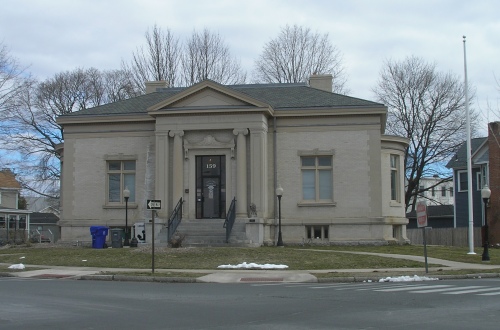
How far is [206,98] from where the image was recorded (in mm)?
35094

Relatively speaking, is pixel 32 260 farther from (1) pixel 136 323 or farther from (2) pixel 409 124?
(2) pixel 409 124

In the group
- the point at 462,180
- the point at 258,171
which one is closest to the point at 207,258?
the point at 258,171

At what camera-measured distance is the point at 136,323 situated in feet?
36.8

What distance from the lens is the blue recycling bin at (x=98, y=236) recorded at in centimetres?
3472

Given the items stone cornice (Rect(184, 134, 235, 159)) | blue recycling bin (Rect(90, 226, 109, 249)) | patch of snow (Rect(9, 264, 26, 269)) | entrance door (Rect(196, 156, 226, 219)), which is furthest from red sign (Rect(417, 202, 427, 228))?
blue recycling bin (Rect(90, 226, 109, 249))

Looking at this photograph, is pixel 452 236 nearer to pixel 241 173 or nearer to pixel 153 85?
pixel 241 173

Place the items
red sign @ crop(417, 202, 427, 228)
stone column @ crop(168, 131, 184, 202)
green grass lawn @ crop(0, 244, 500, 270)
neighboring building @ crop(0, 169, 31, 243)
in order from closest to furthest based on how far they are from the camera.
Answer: red sign @ crop(417, 202, 427, 228), green grass lawn @ crop(0, 244, 500, 270), stone column @ crop(168, 131, 184, 202), neighboring building @ crop(0, 169, 31, 243)

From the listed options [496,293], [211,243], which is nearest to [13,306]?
[496,293]

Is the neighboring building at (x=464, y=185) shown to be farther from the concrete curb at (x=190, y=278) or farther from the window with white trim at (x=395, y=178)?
the concrete curb at (x=190, y=278)

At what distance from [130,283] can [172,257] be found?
6461mm

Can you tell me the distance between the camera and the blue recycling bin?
3472 cm

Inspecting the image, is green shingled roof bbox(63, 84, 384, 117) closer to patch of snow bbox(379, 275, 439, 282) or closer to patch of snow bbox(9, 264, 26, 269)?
patch of snow bbox(9, 264, 26, 269)

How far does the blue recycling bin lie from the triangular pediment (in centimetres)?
675

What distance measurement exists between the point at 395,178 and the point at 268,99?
8.57 meters
